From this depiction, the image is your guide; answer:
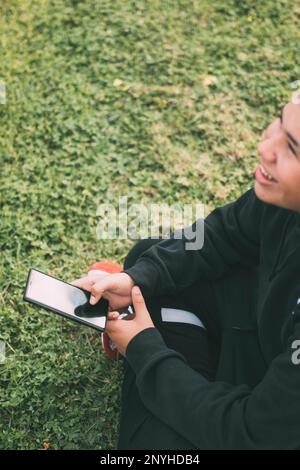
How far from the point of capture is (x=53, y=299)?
235 centimetres

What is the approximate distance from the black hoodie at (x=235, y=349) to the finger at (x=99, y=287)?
97 millimetres

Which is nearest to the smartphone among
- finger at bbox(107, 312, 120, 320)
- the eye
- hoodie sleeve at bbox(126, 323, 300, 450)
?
finger at bbox(107, 312, 120, 320)

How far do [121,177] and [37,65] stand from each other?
1.00 m

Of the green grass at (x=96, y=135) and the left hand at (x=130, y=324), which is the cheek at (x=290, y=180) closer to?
the left hand at (x=130, y=324)

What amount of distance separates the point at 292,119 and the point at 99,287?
3.12 feet

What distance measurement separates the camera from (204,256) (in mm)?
2420

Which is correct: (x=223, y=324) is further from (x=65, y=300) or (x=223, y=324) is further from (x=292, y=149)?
(x=292, y=149)

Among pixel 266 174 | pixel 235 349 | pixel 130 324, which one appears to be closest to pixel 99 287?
pixel 130 324

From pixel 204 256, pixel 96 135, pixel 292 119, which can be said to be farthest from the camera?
pixel 96 135

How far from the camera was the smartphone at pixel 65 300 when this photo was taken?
231 cm

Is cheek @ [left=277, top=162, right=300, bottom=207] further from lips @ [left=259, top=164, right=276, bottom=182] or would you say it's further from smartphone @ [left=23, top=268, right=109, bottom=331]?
smartphone @ [left=23, top=268, right=109, bottom=331]
